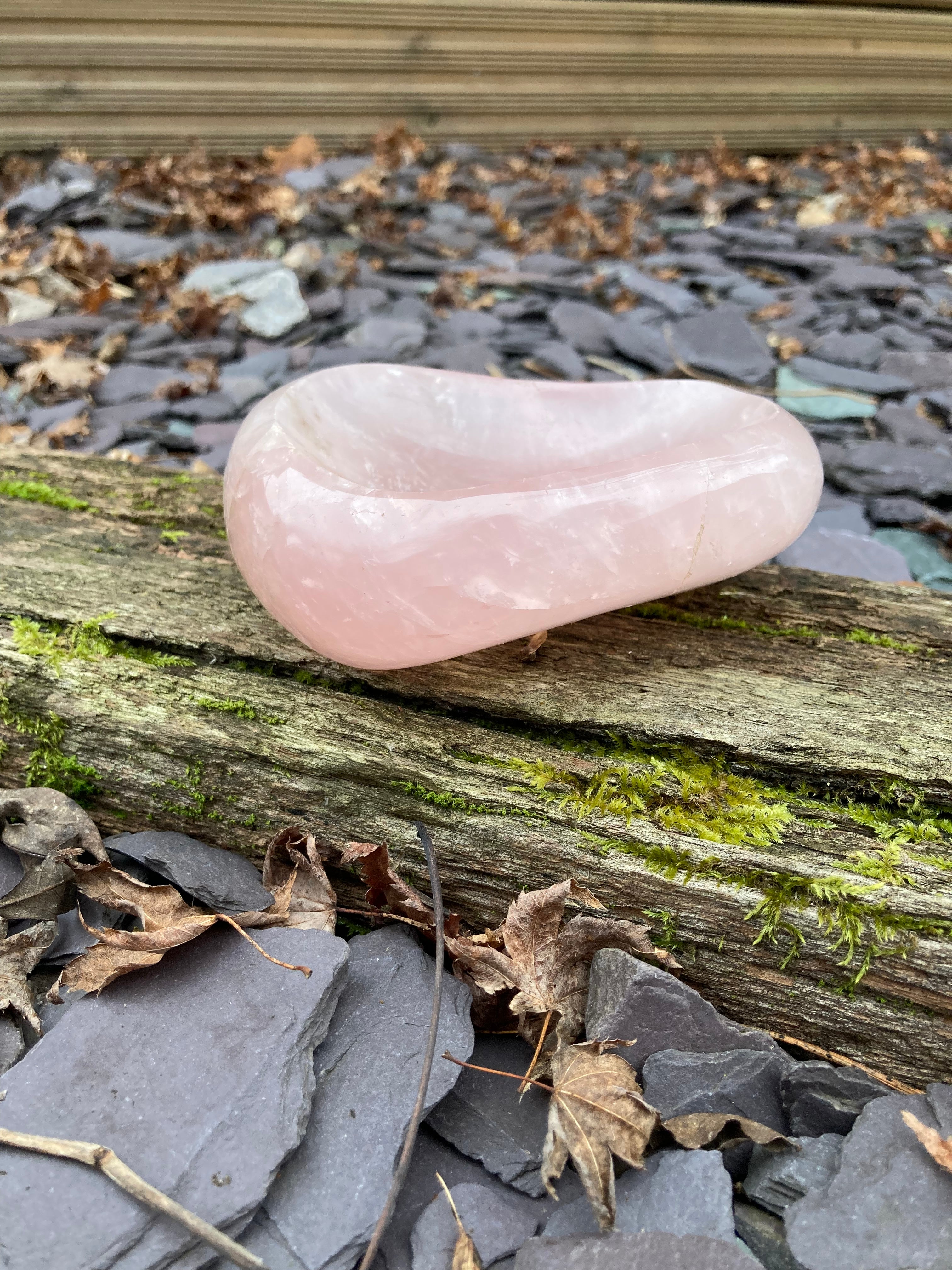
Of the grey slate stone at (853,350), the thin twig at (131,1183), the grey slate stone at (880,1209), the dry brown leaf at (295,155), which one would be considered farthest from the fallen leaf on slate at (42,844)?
the dry brown leaf at (295,155)

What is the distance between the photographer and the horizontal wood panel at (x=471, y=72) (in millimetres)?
3947

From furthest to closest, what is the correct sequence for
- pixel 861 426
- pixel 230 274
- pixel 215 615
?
1. pixel 230 274
2. pixel 861 426
3. pixel 215 615

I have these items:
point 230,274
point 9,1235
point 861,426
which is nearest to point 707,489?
point 9,1235

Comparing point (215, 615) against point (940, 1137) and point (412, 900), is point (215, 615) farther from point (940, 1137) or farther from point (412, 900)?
point (940, 1137)

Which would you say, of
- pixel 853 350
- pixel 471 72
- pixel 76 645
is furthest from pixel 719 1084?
pixel 471 72

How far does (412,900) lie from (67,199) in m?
3.64

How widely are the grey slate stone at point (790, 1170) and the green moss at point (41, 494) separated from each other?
5.88ft

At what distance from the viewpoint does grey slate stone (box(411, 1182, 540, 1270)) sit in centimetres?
113

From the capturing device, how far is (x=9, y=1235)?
1089 mm

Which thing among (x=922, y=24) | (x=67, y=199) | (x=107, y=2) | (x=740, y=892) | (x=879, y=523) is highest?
(x=107, y=2)

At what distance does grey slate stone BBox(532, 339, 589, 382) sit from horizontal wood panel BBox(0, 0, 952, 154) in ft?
6.40

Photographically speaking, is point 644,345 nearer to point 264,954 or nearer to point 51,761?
point 51,761

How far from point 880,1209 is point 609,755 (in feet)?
2.23

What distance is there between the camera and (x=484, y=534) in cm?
143
